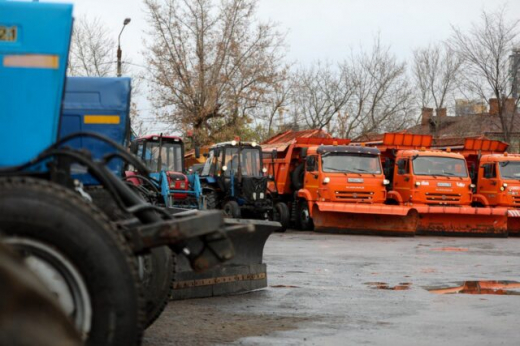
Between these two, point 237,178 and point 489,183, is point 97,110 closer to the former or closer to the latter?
point 237,178

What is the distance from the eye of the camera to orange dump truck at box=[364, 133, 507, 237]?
25.3 m

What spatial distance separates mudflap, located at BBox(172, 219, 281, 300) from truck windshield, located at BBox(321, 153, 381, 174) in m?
15.9

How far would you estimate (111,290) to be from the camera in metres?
4.12

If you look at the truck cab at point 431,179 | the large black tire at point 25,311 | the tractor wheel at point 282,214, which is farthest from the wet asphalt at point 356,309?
the tractor wheel at point 282,214

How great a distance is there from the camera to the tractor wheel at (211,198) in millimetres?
26405

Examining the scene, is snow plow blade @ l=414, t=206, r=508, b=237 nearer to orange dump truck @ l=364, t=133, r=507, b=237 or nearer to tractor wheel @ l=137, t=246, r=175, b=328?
orange dump truck @ l=364, t=133, r=507, b=237

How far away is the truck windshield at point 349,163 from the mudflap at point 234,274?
52.1 feet

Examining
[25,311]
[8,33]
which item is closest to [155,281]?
[8,33]

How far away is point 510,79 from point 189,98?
15590 mm

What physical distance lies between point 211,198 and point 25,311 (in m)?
24.6

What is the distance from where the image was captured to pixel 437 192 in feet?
86.6

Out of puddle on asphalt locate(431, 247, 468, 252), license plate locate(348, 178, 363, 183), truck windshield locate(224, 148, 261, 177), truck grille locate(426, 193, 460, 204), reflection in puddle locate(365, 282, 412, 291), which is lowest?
puddle on asphalt locate(431, 247, 468, 252)

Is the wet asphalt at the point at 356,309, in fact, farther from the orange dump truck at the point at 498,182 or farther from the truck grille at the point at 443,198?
the orange dump truck at the point at 498,182

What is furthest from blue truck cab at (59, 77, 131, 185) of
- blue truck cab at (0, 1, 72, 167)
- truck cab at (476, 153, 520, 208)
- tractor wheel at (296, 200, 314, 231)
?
truck cab at (476, 153, 520, 208)
